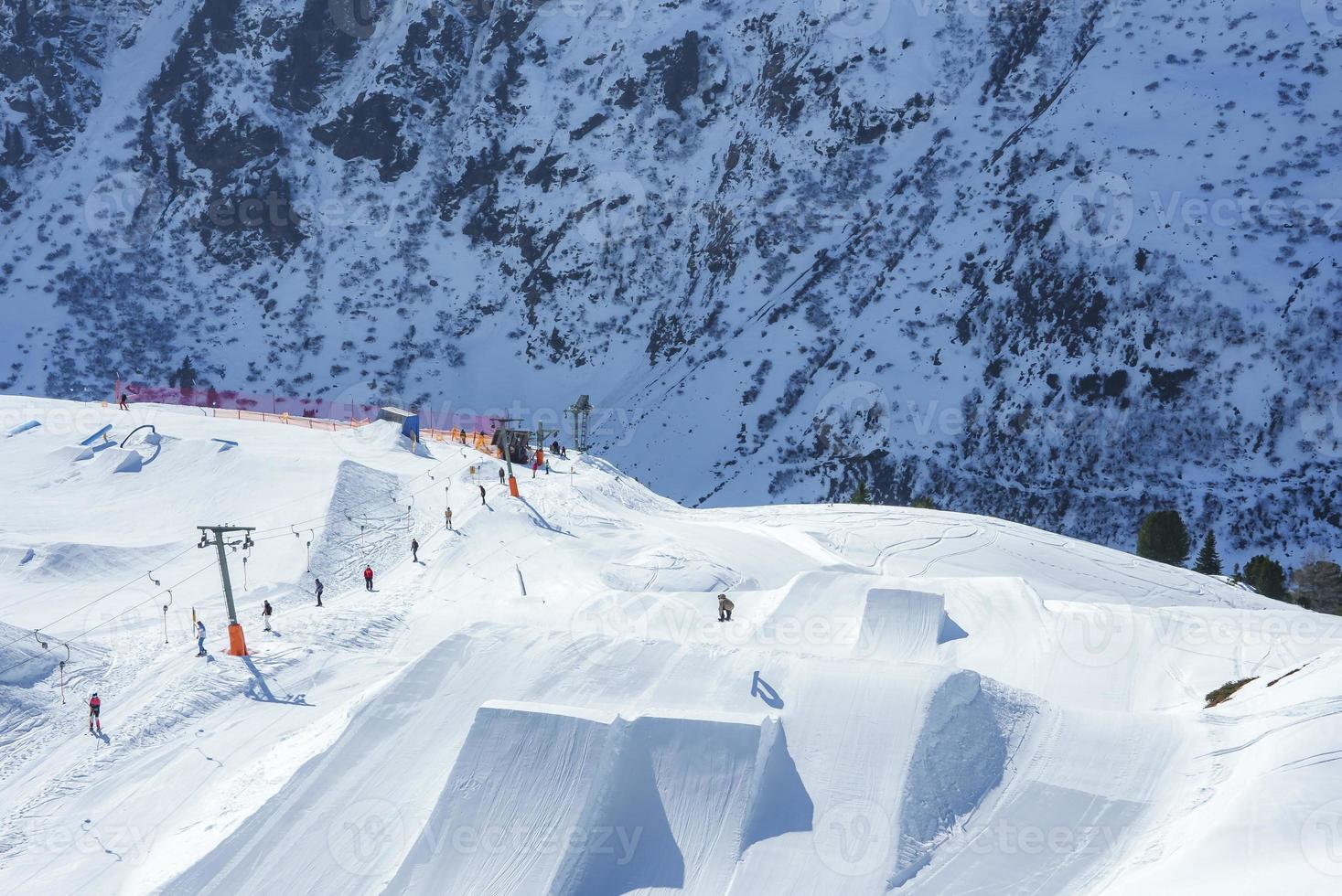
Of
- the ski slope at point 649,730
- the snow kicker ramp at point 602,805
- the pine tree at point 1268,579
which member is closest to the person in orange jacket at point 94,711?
the ski slope at point 649,730

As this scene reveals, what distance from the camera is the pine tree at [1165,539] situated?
4172cm

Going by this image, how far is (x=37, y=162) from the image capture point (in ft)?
272

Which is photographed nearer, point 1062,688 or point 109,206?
point 1062,688

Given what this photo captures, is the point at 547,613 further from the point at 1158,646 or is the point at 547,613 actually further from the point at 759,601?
the point at 1158,646

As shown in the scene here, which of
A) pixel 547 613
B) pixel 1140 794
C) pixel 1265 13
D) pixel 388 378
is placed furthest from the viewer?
pixel 388 378

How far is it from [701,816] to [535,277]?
204 ft

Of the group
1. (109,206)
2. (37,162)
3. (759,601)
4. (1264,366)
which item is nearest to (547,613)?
(759,601)

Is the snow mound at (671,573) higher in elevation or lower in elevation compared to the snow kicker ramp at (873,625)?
lower

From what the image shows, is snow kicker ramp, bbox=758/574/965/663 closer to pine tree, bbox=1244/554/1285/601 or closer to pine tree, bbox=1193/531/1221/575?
pine tree, bbox=1244/554/1285/601

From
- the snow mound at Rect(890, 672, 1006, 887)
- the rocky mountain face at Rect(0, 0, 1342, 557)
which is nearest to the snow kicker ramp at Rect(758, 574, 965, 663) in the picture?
the snow mound at Rect(890, 672, 1006, 887)

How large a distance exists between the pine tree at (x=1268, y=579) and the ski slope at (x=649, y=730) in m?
8.07

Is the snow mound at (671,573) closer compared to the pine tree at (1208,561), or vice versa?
the snow mound at (671,573)

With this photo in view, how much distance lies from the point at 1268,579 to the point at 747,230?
133ft

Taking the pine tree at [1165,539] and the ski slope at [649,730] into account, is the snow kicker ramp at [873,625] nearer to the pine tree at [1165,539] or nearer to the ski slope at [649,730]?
the ski slope at [649,730]
